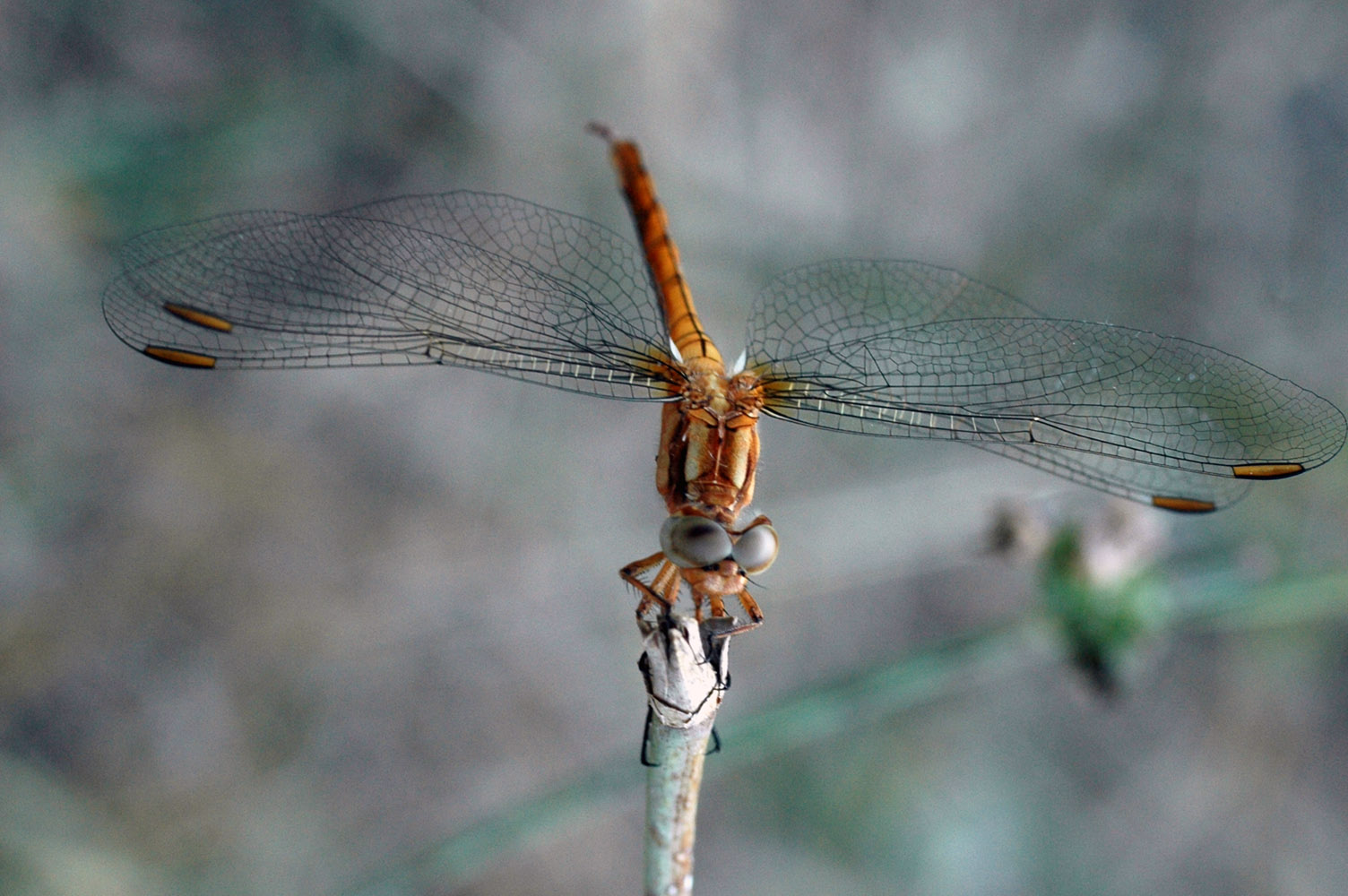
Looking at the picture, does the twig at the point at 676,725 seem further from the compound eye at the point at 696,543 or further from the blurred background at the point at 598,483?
the blurred background at the point at 598,483

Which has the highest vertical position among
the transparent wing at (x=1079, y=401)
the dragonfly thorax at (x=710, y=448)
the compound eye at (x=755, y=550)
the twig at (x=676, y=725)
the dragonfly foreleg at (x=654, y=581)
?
the transparent wing at (x=1079, y=401)

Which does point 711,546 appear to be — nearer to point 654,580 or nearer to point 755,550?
point 755,550

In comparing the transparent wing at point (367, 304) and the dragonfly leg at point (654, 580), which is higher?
the transparent wing at point (367, 304)

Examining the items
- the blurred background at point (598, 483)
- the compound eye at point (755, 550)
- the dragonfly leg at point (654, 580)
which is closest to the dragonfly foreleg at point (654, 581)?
the dragonfly leg at point (654, 580)

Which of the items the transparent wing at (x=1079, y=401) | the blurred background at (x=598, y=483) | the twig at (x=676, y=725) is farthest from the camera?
the blurred background at (x=598, y=483)

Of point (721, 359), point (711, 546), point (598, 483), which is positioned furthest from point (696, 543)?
point (598, 483)

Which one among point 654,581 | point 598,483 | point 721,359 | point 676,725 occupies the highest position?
point 721,359

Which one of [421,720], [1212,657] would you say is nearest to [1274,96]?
[1212,657]

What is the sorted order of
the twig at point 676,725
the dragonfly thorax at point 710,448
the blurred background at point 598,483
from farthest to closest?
the blurred background at point 598,483, the dragonfly thorax at point 710,448, the twig at point 676,725
